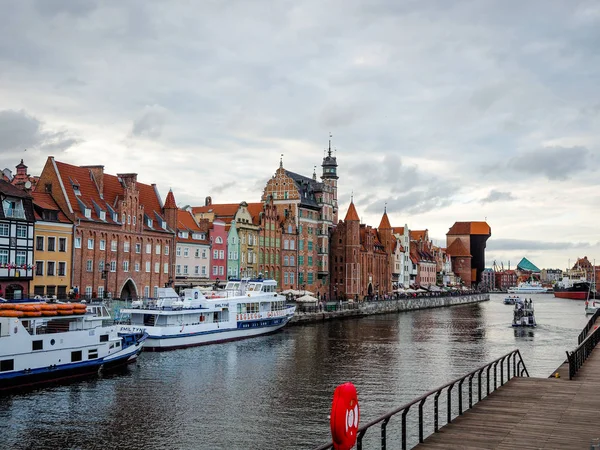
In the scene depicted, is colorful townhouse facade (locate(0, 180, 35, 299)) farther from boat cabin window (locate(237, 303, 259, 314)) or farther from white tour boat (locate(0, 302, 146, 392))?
boat cabin window (locate(237, 303, 259, 314))

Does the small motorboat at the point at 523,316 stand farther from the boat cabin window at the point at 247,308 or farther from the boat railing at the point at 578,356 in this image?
the boat railing at the point at 578,356

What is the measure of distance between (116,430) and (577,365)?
843 inches

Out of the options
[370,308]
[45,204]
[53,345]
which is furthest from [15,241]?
[370,308]

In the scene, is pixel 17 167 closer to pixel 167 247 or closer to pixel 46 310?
Result: pixel 167 247

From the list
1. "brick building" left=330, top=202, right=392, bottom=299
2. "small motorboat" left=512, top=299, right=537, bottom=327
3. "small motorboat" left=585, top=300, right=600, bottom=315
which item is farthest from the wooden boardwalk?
"small motorboat" left=585, top=300, right=600, bottom=315

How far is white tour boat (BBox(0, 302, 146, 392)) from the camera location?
41547 mm

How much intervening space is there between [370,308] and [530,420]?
99947 mm

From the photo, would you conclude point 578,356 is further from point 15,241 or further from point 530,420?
point 15,241

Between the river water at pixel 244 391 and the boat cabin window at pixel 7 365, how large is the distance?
2.24 metres

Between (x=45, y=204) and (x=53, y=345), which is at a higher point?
(x=45, y=204)

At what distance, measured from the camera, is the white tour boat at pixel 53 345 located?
136ft

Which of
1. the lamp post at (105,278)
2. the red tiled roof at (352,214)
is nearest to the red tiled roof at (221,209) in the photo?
the red tiled roof at (352,214)

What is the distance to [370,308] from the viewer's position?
120125mm

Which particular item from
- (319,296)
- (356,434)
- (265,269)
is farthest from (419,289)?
(356,434)
